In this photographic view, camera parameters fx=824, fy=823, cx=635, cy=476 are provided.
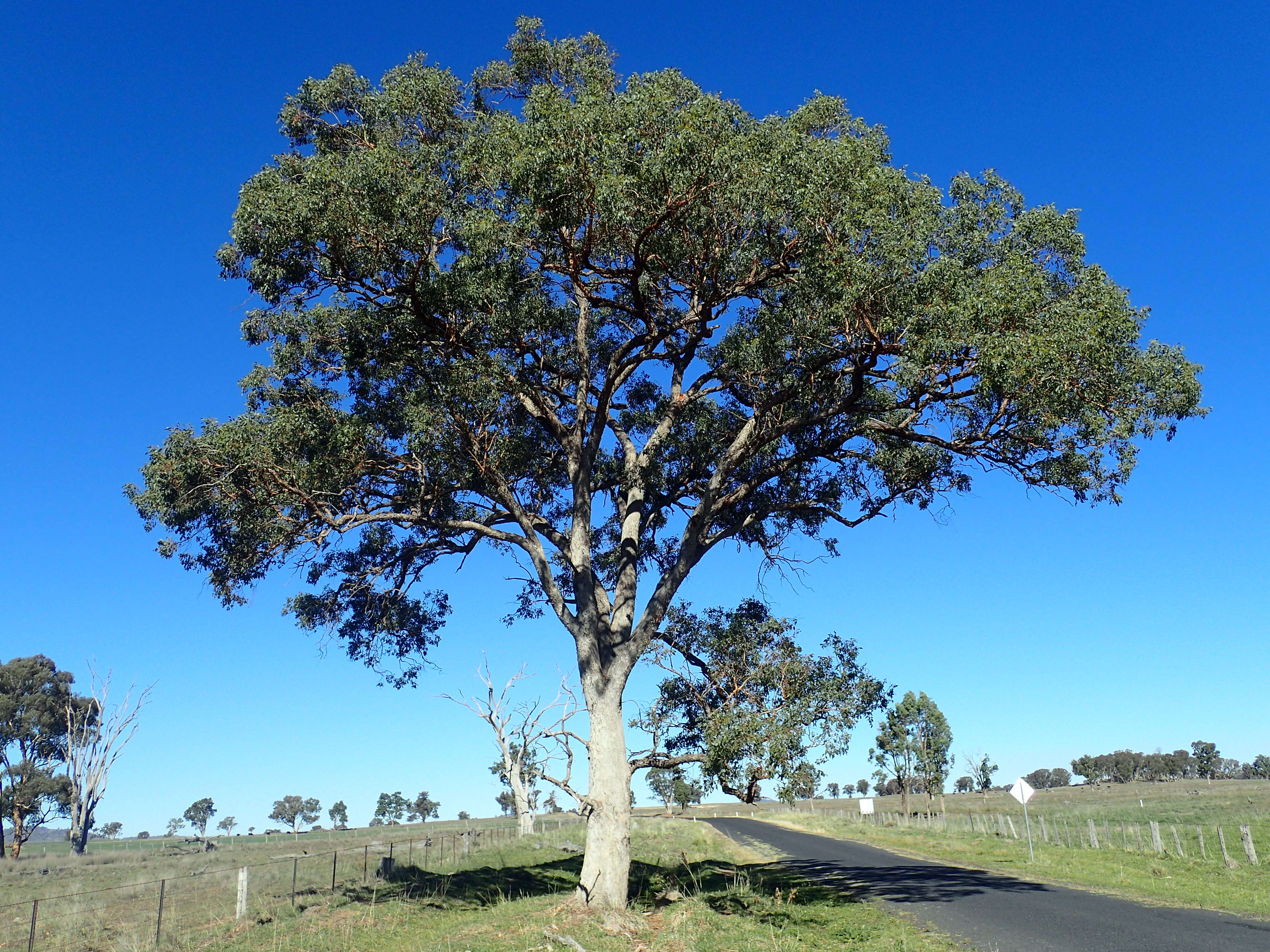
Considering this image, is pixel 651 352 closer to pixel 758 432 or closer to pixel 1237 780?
pixel 758 432

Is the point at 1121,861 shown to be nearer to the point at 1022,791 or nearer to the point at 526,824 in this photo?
the point at 1022,791

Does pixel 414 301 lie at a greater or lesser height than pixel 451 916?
greater

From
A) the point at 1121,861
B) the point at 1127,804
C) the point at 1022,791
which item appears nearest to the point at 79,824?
the point at 1022,791

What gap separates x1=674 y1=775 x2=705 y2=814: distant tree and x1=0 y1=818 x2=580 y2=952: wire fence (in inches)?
349

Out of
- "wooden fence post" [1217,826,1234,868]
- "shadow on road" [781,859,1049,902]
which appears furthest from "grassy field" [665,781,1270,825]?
"shadow on road" [781,859,1049,902]

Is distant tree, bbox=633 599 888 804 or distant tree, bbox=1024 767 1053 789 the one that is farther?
distant tree, bbox=1024 767 1053 789

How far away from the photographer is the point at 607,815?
14.2 meters

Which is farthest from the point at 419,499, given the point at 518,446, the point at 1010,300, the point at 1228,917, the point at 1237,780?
the point at 1237,780

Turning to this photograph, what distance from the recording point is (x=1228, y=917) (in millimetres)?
14422

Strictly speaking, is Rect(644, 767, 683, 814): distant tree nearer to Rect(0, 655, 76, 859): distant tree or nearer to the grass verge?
the grass verge

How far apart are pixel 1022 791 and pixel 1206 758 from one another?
6113 inches

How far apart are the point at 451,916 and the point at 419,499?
27.4 feet

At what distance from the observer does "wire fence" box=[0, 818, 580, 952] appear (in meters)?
16.0

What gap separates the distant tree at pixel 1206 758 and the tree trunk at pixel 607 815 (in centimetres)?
17230
